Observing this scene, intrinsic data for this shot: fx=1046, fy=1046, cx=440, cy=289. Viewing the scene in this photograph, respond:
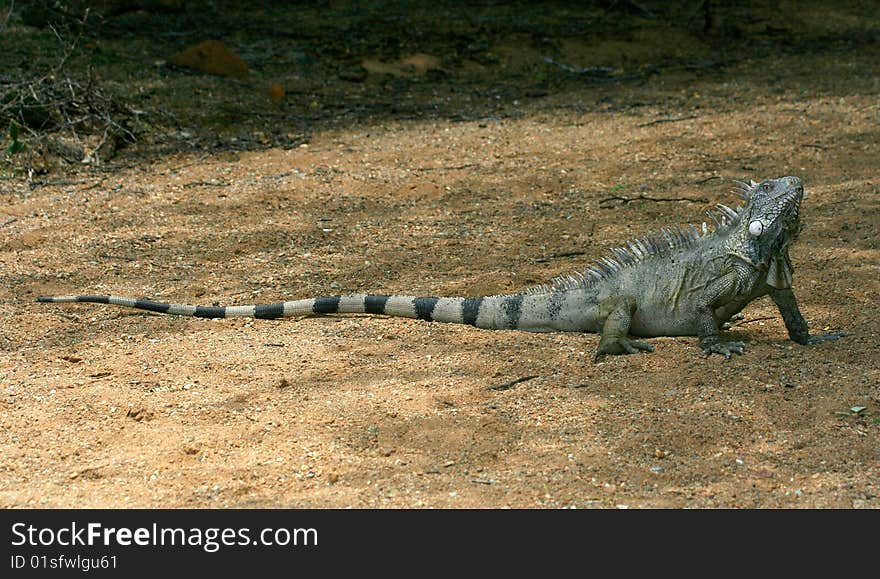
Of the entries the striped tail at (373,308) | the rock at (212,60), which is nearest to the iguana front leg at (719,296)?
the striped tail at (373,308)

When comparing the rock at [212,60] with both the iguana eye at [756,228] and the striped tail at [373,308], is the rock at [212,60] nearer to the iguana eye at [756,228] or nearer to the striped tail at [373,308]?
the striped tail at [373,308]

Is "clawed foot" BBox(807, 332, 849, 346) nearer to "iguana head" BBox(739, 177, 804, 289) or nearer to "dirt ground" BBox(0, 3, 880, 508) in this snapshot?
"dirt ground" BBox(0, 3, 880, 508)

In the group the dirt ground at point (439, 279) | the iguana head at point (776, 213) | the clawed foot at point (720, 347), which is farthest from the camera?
the iguana head at point (776, 213)

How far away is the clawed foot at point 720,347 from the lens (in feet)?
16.7

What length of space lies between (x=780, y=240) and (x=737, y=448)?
148 cm

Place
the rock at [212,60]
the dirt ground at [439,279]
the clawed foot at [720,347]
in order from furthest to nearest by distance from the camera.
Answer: the rock at [212,60] < the clawed foot at [720,347] < the dirt ground at [439,279]

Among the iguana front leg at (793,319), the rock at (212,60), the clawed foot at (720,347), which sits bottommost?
the clawed foot at (720,347)

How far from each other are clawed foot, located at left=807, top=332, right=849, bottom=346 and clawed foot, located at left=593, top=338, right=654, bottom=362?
79cm

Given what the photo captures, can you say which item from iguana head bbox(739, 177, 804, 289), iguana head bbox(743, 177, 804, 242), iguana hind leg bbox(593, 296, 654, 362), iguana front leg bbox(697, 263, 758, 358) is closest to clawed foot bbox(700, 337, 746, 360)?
iguana front leg bbox(697, 263, 758, 358)

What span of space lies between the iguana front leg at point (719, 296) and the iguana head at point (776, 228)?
0.09m

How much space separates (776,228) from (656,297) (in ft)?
2.35

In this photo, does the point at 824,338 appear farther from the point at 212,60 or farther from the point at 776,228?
the point at 212,60

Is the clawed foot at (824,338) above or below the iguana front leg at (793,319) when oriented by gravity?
below

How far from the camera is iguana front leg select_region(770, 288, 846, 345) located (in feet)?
17.2
